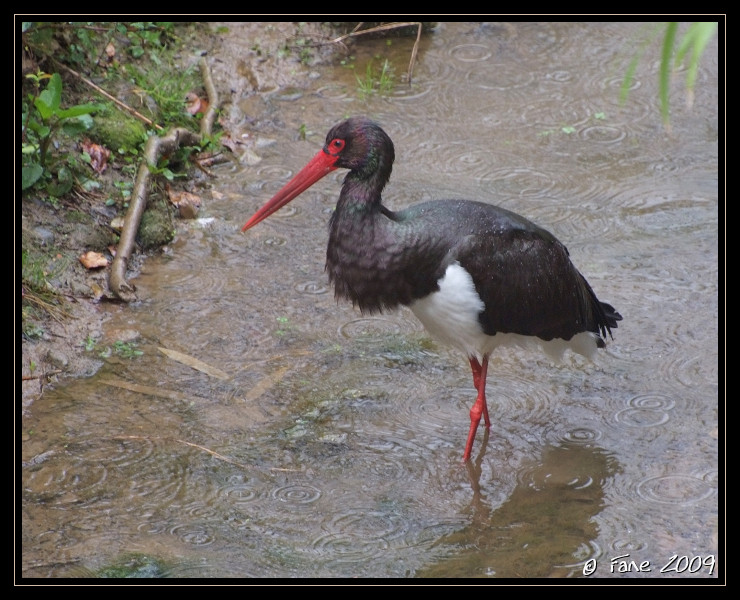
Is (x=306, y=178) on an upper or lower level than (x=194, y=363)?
upper

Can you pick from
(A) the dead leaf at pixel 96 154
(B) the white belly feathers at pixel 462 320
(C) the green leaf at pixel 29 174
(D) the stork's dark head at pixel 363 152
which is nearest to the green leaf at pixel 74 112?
(C) the green leaf at pixel 29 174

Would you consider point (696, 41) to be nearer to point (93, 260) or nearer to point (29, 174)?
point (93, 260)

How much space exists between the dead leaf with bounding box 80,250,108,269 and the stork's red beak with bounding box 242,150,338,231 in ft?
4.42

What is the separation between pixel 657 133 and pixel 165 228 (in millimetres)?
4200

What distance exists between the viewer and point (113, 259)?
5633 millimetres

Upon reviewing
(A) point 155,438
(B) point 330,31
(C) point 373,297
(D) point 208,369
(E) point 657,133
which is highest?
(B) point 330,31

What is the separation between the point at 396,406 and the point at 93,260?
218cm

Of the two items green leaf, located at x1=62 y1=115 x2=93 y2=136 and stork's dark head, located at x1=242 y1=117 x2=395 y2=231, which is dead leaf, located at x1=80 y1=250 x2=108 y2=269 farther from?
stork's dark head, located at x1=242 y1=117 x2=395 y2=231

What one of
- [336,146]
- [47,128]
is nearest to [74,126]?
[47,128]

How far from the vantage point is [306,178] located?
4.63 m

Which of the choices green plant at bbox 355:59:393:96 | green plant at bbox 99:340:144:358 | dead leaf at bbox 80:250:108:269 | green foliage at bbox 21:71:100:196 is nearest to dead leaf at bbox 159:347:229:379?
green plant at bbox 99:340:144:358

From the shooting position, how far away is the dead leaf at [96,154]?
6215 millimetres

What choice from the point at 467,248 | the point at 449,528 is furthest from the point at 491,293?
the point at 449,528

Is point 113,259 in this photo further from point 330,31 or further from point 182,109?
point 330,31
